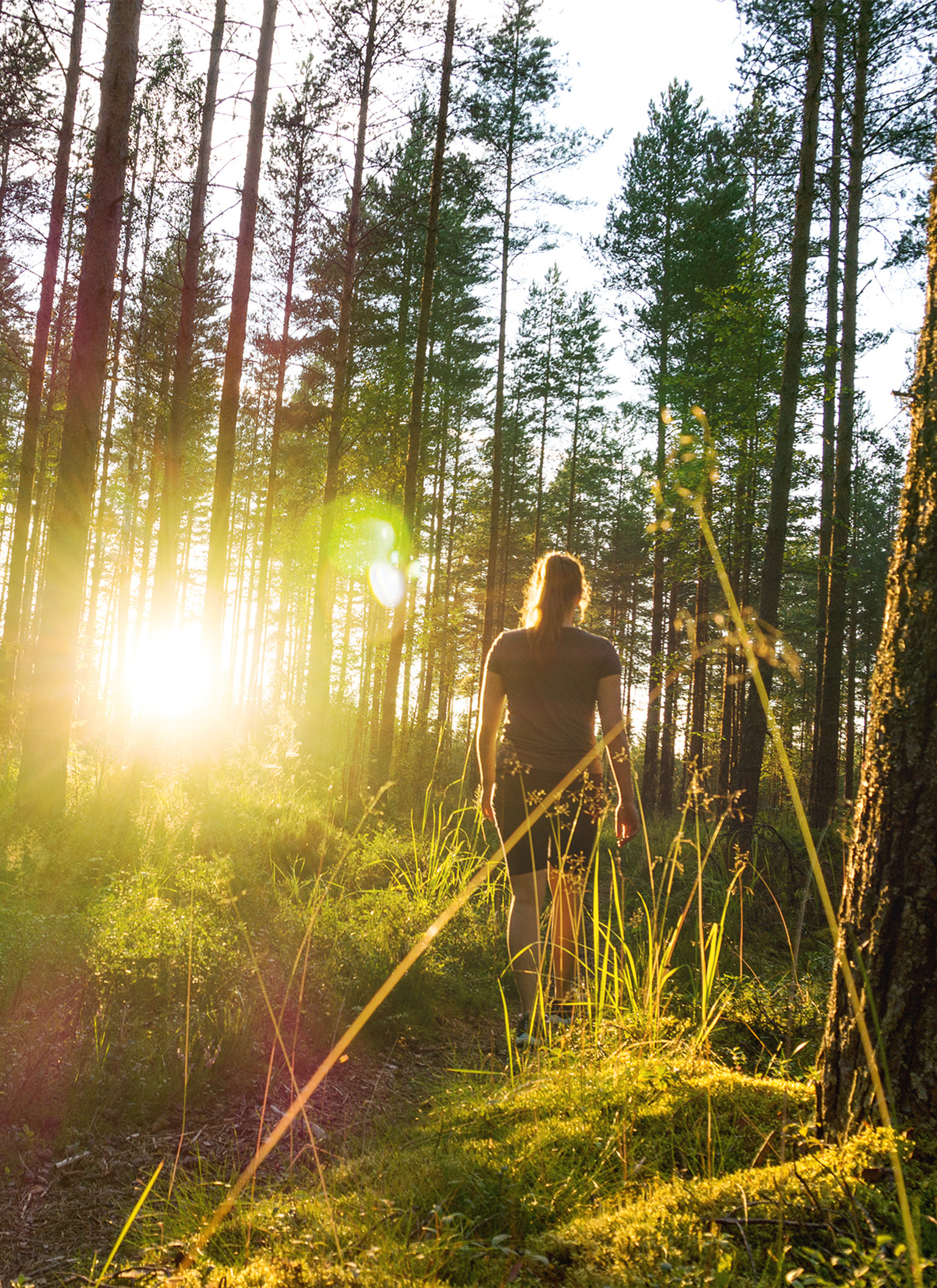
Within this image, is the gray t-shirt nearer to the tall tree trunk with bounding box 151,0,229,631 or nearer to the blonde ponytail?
the blonde ponytail

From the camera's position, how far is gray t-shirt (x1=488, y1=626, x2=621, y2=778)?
136 inches

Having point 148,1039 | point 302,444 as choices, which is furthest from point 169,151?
point 148,1039

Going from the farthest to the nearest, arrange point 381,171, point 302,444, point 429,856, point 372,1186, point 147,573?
point 147,573, point 302,444, point 381,171, point 429,856, point 372,1186

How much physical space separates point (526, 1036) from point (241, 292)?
31.6 feet

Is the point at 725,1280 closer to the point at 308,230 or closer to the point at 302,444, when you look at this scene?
the point at 308,230

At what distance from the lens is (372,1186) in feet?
6.25

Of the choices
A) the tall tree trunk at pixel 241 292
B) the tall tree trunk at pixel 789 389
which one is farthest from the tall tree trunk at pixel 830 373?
the tall tree trunk at pixel 241 292

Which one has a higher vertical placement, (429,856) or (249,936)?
(429,856)

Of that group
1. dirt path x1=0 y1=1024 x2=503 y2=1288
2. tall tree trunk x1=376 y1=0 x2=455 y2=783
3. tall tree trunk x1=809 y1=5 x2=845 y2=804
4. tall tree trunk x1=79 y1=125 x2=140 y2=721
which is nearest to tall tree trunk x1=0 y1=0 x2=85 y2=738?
tall tree trunk x1=79 y1=125 x2=140 y2=721

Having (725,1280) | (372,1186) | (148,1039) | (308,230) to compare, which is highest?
(308,230)

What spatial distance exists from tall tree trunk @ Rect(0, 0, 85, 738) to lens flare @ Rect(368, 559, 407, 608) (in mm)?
6576

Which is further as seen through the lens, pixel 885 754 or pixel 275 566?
pixel 275 566

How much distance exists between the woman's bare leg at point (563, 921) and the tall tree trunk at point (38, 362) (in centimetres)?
1089

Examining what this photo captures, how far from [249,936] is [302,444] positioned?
19602mm
